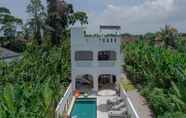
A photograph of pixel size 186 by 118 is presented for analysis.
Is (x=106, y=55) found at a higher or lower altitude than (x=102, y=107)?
higher

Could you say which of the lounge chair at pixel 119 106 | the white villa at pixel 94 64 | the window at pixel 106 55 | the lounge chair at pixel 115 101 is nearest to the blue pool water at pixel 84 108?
the white villa at pixel 94 64

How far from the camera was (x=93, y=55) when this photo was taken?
3325 centimetres

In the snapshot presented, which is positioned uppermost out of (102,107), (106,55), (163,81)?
(106,55)

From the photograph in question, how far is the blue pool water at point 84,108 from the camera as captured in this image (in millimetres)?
27414

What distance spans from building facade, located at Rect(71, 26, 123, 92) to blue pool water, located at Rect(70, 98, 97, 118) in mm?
2381

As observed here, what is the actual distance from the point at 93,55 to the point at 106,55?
1.47 meters

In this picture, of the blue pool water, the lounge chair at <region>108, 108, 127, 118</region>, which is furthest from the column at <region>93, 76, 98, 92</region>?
the lounge chair at <region>108, 108, 127, 118</region>

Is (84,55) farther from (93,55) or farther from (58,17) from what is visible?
(58,17)

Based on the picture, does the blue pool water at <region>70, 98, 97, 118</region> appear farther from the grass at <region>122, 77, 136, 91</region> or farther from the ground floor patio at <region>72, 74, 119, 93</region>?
the grass at <region>122, 77, 136, 91</region>

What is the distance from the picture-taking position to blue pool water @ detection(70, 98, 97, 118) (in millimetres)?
27414

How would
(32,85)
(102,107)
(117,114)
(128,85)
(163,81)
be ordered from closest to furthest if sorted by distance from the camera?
1. (117,114)
2. (32,85)
3. (163,81)
4. (102,107)
5. (128,85)

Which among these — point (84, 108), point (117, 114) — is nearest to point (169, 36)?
point (84, 108)

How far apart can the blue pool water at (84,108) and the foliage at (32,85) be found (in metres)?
1.58

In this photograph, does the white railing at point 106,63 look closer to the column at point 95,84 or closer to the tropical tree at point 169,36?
the column at point 95,84
